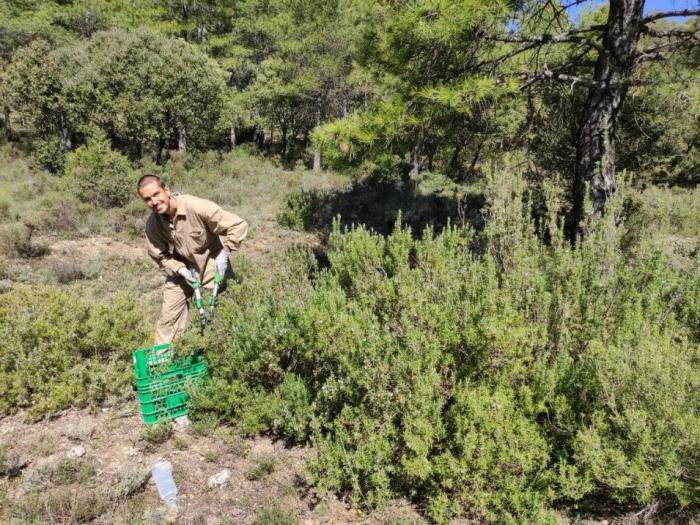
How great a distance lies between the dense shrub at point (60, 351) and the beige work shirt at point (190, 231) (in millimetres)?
879

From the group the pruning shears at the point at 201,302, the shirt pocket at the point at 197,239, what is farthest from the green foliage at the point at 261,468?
the shirt pocket at the point at 197,239

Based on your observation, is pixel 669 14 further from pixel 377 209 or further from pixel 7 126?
pixel 7 126

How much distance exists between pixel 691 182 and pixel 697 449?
59.1 feet

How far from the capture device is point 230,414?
11.1ft

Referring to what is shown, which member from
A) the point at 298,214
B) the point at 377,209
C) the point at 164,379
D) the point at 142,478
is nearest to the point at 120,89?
the point at 298,214

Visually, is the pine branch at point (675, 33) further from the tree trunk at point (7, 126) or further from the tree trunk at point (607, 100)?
the tree trunk at point (7, 126)

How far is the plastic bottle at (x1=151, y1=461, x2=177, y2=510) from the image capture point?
8.78 feet

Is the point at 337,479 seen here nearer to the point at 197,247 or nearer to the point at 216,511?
the point at 216,511

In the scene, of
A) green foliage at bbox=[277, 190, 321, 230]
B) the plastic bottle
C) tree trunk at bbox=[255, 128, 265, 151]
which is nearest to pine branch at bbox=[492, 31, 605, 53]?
the plastic bottle

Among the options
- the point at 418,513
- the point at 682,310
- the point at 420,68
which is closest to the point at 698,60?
Answer: the point at 420,68

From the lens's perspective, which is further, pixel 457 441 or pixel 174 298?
pixel 174 298

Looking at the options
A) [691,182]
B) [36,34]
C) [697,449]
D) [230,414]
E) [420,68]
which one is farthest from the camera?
[36,34]

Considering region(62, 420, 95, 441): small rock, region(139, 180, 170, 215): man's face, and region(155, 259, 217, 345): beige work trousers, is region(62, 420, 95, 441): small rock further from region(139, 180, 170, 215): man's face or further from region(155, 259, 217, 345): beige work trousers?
region(139, 180, 170, 215): man's face

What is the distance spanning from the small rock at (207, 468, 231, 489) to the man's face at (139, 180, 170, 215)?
2076 mm
